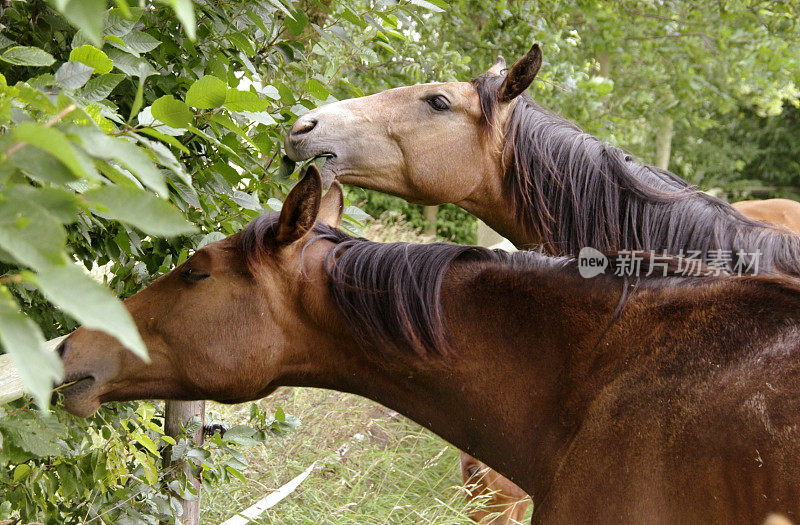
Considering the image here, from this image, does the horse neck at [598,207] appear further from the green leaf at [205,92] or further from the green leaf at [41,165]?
the green leaf at [41,165]

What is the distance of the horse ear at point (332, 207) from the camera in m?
2.45

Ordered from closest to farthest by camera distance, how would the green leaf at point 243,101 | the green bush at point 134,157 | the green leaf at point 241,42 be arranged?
→ the green bush at point 134,157, the green leaf at point 243,101, the green leaf at point 241,42

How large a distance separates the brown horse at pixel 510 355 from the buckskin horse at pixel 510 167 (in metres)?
1.24

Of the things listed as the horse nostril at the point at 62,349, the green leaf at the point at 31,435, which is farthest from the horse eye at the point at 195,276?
the green leaf at the point at 31,435

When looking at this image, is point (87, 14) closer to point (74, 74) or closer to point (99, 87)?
point (74, 74)

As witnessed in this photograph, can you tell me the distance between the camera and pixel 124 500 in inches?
96.9

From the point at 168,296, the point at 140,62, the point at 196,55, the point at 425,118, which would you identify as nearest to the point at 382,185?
the point at 425,118

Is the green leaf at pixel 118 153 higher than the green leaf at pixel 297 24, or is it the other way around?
the green leaf at pixel 118 153

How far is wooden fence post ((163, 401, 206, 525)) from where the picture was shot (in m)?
2.78

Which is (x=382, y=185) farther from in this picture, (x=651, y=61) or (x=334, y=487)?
(x=651, y=61)

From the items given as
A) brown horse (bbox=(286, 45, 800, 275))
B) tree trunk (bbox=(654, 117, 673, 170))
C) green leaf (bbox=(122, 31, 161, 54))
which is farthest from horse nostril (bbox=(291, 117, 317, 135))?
tree trunk (bbox=(654, 117, 673, 170))

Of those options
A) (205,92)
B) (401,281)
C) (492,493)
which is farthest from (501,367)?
(492,493)

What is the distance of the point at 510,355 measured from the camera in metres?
2.07

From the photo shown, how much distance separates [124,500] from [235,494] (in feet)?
5.22
